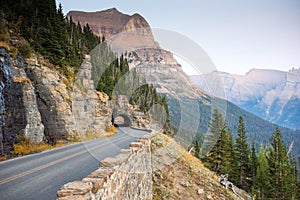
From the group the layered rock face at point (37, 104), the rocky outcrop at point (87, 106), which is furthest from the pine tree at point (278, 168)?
the layered rock face at point (37, 104)

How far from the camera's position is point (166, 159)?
18.1m

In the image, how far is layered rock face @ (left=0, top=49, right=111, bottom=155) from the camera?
13.7 metres

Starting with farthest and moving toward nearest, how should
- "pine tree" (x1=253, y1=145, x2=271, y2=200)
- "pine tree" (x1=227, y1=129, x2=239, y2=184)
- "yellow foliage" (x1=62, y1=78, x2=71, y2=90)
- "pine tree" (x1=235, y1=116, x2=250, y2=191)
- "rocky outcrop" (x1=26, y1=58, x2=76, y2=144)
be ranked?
"pine tree" (x1=235, y1=116, x2=250, y2=191) < "pine tree" (x1=253, y1=145, x2=271, y2=200) < "pine tree" (x1=227, y1=129, x2=239, y2=184) < "yellow foliage" (x1=62, y1=78, x2=71, y2=90) < "rocky outcrop" (x1=26, y1=58, x2=76, y2=144)

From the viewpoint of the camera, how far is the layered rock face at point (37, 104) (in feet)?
44.9

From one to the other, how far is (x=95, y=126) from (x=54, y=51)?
10.6 m

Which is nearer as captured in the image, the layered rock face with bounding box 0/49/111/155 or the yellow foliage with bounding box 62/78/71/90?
the layered rock face with bounding box 0/49/111/155

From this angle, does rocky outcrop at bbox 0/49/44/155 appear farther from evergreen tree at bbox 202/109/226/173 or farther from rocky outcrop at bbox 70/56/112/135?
evergreen tree at bbox 202/109/226/173

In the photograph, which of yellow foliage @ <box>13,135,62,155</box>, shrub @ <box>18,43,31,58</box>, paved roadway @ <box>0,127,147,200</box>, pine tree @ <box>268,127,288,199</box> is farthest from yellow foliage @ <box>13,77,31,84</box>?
pine tree @ <box>268,127,288,199</box>

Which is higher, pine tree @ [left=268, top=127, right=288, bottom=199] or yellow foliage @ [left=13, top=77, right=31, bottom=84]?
yellow foliage @ [left=13, top=77, right=31, bottom=84]

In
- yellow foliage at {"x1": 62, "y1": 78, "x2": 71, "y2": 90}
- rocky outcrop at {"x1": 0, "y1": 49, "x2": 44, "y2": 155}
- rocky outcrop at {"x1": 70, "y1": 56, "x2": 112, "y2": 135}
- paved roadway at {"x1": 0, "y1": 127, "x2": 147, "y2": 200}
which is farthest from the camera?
rocky outcrop at {"x1": 70, "y1": 56, "x2": 112, "y2": 135}

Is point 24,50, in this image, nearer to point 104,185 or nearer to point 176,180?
point 176,180

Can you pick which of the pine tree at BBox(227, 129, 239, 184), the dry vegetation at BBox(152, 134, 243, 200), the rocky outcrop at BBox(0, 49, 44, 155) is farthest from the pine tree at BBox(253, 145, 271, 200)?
the rocky outcrop at BBox(0, 49, 44, 155)

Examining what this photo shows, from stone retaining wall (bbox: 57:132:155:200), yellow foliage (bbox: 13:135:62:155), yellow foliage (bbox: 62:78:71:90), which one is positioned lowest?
yellow foliage (bbox: 13:135:62:155)

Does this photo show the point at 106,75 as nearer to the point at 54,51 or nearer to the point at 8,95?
the point at 54,51
